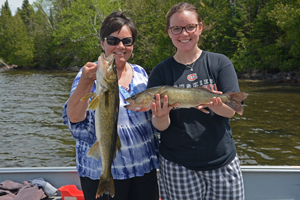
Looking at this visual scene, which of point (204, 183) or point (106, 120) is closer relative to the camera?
point (106, 120)

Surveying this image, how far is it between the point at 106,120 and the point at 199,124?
881mm

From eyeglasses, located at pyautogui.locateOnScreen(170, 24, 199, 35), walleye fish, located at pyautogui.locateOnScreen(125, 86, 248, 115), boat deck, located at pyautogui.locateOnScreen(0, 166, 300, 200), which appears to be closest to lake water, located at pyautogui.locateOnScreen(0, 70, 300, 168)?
boat deck, located at pyautogui.locateOnScreen(0, 166, 300, 200)

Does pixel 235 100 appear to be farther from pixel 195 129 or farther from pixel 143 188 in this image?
pixel 143 188

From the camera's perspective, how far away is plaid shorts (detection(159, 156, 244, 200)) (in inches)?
93.2

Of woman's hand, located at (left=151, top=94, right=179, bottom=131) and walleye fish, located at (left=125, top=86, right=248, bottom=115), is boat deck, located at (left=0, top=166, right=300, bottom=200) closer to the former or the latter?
walleye fish, located at (left=125, top=86, right=248, bottom=115)

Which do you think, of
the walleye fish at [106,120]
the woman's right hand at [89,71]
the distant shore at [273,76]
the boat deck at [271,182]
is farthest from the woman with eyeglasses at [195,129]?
the distant shore at [273,76]

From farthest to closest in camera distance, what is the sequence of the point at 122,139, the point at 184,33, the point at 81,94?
the point at 122,139 → the point at 184,33 → the point at 81,94

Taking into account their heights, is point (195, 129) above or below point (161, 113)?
below

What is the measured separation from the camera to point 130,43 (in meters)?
2.75

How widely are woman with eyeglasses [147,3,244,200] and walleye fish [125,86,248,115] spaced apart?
0.06 meters

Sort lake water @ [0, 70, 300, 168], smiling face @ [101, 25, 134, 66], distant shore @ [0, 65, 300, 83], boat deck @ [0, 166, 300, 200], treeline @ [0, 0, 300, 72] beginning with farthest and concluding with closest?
treeline @ [0, 0, 300, 72], distant shore @ [0, 65, 300, 83], lake water @ [0, 70, 300, 168], boat deck @ [0, 166, 300, 200], smiling face @ [101, 25, 134, 66]

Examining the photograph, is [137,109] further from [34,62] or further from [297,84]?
[34,62]

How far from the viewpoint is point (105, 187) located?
93.2 inches

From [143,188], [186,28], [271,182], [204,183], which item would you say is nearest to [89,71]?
[186,28]
